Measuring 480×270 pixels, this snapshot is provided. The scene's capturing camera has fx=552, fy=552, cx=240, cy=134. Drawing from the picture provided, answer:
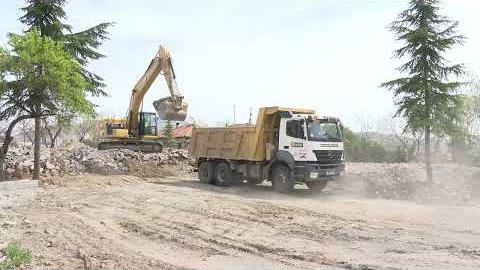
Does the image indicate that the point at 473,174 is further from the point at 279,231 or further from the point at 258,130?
the point at 279,231

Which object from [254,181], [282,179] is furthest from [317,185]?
[254,181]

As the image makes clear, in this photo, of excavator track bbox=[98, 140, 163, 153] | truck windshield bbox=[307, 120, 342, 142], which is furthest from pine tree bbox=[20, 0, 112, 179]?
truck windshield bbox=[307, 120, 342, 142]

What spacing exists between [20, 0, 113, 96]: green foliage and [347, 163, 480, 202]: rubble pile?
1253 centimetres

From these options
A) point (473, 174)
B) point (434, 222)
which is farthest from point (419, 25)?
point (434, 222)

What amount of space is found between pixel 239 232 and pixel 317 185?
9.18 meters

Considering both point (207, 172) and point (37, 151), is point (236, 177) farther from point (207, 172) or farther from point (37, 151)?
point (37, 151)

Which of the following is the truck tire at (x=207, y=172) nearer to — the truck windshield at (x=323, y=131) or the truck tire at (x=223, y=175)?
the truck tire at (x=223, y=175)

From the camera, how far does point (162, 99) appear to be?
2697 centimetres

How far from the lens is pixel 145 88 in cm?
2952

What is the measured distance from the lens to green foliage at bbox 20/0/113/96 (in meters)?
23.4

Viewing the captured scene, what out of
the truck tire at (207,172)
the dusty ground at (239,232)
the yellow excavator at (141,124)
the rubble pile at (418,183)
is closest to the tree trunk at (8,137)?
the dusty ground at (239,232)

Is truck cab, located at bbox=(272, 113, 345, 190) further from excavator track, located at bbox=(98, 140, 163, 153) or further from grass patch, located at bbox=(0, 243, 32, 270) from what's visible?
excavator track, located at bbox=(98, 140, 163, 153)

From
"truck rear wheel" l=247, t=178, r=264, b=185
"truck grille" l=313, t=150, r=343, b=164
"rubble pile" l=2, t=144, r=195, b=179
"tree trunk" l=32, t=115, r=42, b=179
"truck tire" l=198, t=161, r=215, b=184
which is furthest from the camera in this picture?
"rubble pile" l=2, t=144, r=195, b=179

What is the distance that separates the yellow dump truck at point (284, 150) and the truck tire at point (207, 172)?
0.70 meters
